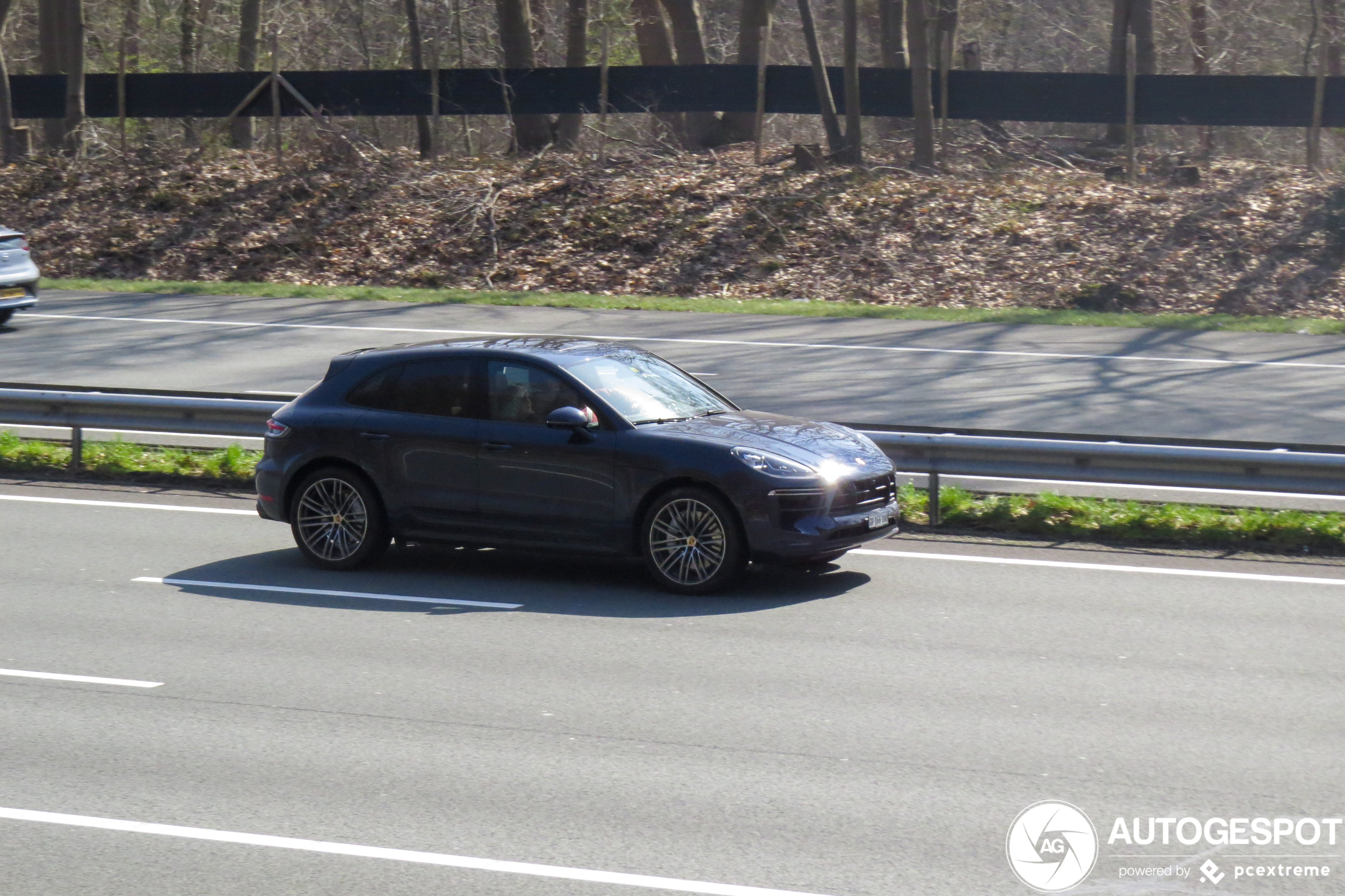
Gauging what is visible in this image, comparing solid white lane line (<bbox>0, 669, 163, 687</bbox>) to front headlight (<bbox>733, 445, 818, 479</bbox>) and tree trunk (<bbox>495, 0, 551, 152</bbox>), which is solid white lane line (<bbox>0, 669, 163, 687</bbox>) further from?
tree trunk (<bbox>495, 0, 551, 152</bbox>)

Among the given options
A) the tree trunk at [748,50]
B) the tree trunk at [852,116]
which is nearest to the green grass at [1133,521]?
the tree trunk at [852,116]

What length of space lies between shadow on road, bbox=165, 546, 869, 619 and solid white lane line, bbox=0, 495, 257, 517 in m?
1.63

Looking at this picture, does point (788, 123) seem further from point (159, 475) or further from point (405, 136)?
point (159, 475)

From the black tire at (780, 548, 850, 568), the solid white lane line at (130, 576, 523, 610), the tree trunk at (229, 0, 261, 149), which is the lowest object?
the solid white lane line at (130, 576, 523, 610)

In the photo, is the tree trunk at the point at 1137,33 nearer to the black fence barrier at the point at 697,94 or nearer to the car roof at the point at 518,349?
the black fence barrier at the point at 697,94

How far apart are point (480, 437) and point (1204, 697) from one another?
4.81 metres

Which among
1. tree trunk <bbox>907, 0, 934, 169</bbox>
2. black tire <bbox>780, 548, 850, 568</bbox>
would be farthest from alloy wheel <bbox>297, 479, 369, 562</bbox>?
tree trunk <bbox>907, 0, 934, 169</bbox>

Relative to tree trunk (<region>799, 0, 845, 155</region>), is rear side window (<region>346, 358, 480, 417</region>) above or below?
below

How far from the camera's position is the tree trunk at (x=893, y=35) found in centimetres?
3288

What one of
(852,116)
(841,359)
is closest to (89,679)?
(841,359)

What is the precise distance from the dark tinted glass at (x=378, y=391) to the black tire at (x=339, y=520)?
1.58ft

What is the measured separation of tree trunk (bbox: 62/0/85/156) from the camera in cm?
3269

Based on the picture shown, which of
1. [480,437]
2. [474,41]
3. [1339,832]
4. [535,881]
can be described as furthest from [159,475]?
[474,41]

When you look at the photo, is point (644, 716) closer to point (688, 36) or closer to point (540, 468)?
point (540, 468)
